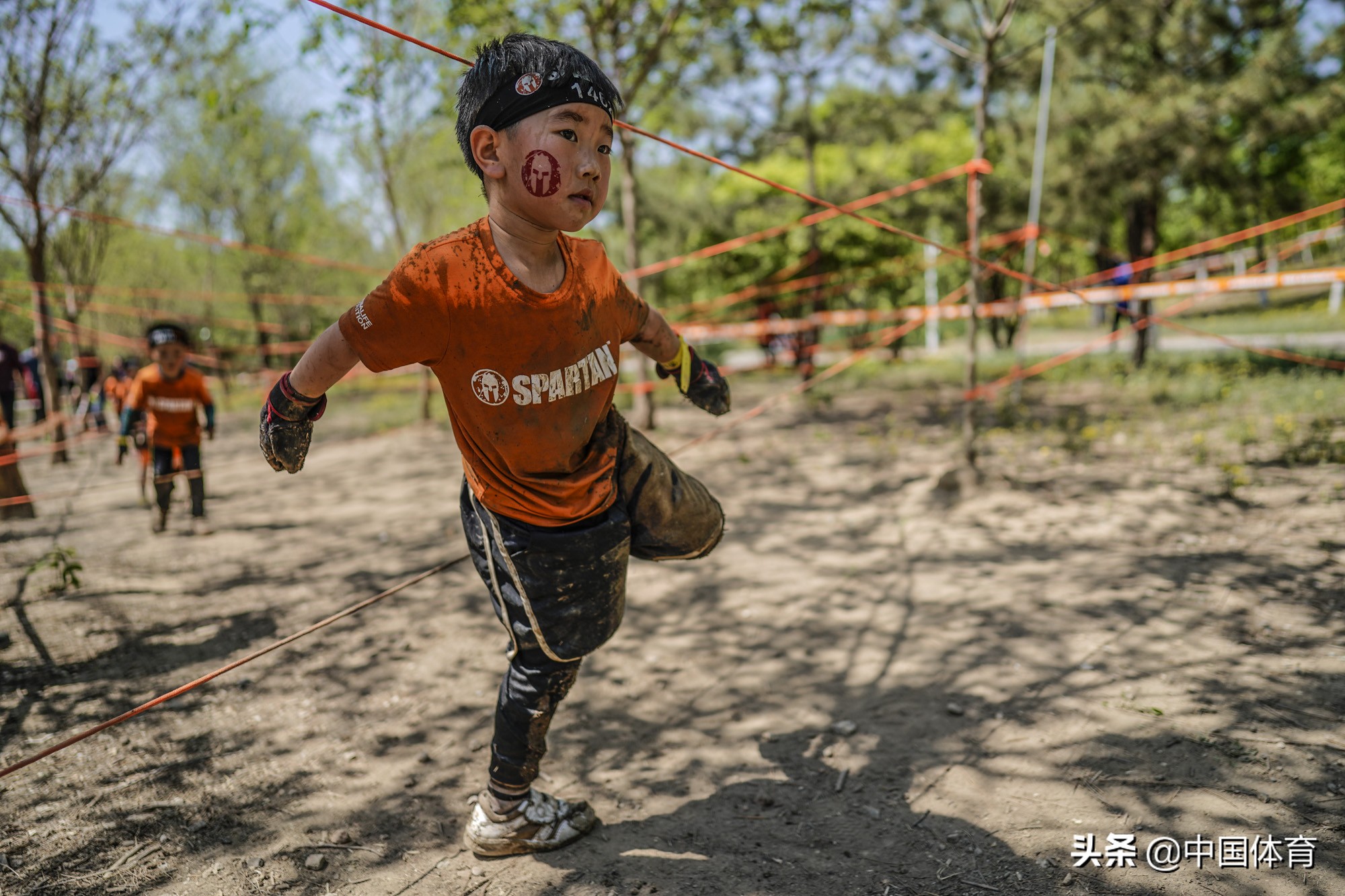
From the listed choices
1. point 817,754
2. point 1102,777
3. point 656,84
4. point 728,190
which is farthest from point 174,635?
point 728,190

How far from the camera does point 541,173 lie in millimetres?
1836

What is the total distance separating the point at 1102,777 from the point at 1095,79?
39.4 ft

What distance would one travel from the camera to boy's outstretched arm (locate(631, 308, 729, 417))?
7.78ft

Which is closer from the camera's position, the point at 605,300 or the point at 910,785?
the point at 605,300

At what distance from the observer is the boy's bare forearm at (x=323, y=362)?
5.92ft

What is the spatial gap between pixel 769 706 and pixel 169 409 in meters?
5.39

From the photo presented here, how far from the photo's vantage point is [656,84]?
32.9ft

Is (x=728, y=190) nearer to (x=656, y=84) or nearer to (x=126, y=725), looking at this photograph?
(x=656, y=84)

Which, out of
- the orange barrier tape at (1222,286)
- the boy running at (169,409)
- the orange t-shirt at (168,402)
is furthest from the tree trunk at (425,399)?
the orange barrier tape at (1222,286)

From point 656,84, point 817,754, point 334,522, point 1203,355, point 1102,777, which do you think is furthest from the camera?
point 1203,355

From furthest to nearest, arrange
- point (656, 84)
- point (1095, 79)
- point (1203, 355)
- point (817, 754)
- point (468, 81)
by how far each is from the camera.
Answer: point (1203, 355) → point (1095, 79) → point (656, 84) → point (817, 754) → point (468, 81)

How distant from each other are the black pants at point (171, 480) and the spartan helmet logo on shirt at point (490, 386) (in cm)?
540

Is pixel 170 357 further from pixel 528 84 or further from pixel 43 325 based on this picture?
pixel 528 84

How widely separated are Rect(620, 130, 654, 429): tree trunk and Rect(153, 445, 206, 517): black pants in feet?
14.3
